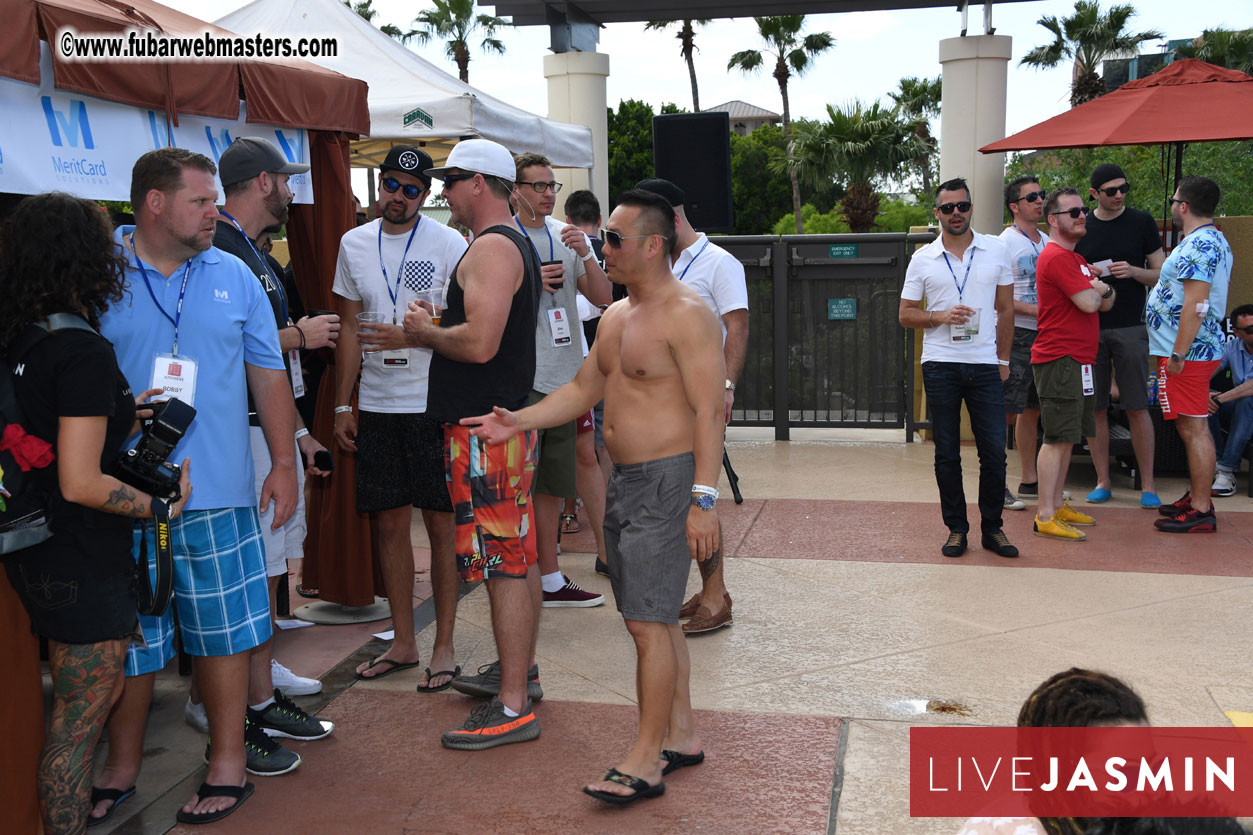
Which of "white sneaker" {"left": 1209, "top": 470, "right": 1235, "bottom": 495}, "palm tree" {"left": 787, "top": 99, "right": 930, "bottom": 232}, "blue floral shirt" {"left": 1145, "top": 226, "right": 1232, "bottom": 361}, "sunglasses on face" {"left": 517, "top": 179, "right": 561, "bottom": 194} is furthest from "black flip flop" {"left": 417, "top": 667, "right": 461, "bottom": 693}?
"palm tree" {"left": 787, "top": 99, "right": 930, "bottom": 232}

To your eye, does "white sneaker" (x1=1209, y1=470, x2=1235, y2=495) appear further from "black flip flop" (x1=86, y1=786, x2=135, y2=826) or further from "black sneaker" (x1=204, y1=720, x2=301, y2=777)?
"black flip flop" (x1=86, y1=786, x2=135, y2=826)

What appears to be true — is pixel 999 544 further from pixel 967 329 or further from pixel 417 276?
pixel 417 276

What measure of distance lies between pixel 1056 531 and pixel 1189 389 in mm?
1243

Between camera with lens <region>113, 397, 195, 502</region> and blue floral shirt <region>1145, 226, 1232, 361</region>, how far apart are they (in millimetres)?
6005

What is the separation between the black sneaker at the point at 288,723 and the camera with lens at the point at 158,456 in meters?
1.20

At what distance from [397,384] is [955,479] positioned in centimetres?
348

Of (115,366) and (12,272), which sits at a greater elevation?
(12,272)

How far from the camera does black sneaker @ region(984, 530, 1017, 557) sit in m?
6.55

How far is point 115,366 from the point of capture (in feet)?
10.0

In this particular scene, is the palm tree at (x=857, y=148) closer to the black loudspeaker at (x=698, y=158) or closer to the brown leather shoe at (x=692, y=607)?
the black loudspeaker at (x=698, y=158)

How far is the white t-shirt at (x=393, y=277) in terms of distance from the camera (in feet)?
15.2

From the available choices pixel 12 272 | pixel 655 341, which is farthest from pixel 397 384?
pixel 12 272

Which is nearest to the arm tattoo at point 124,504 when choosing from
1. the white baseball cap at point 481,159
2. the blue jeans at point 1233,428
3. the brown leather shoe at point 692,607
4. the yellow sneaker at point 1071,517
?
the white baseball cap at point 481,159

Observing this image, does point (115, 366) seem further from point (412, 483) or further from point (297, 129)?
point (297, 129)
